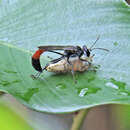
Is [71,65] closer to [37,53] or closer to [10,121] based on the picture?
[37,53]

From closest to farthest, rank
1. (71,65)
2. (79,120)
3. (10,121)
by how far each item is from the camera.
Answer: (10,121)
(79,120)
(71,65)

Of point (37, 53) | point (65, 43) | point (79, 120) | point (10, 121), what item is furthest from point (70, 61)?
point (10, 121)

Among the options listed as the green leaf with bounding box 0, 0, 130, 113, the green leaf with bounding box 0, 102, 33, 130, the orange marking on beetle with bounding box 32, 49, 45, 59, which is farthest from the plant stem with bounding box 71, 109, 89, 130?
the orange marking on beetle with bounding box 32, 49, 45, 59

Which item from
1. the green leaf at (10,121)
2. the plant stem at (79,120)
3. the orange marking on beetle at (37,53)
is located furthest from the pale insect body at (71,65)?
the green leaf at (10,121)

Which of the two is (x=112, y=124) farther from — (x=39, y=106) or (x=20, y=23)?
(x=39, y=106)

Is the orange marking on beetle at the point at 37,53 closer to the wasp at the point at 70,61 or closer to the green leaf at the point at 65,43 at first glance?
the wasp at the point at 70,61

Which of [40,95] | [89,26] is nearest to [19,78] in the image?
[40,95]
